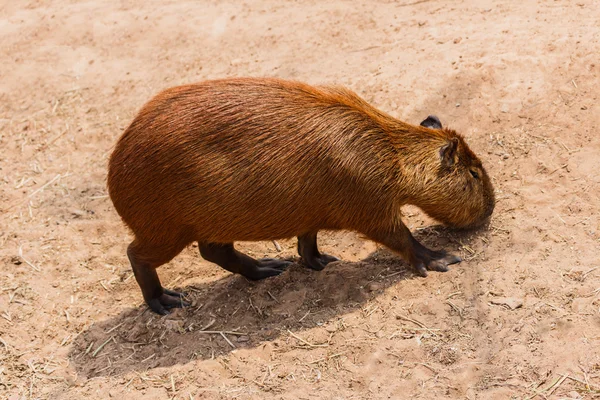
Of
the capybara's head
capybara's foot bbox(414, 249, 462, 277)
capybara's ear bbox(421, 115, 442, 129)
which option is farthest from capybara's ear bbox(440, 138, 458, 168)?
capybara's foot bbox(414, 249, 462, 277)

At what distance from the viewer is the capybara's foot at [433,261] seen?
5.43 m

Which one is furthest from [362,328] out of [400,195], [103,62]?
[103,62]

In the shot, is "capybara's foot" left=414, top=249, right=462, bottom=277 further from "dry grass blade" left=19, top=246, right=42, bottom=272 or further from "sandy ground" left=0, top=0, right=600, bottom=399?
"dry grass blade" left=19, top=246, right=42, bottom=272

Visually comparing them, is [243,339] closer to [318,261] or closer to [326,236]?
[318,261]

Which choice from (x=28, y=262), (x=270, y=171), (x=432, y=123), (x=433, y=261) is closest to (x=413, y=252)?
(x=433, y=261)

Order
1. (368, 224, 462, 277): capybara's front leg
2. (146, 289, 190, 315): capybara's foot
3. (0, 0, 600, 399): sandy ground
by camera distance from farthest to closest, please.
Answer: (146, 289, 190, 315): capybara's foot, (368, 224, 462, 277): capybara's front leg, (0, 0, 600, 399): sandy ground

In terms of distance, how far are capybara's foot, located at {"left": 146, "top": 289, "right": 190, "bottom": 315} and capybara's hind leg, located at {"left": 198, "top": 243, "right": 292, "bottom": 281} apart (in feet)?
1.25

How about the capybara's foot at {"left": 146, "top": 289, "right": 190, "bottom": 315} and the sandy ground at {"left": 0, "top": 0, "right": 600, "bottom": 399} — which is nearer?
the sandy ground at {"left": 0, "top": 0, "right": 600, "bottom": 399}

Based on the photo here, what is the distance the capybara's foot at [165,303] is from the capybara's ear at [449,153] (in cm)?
217

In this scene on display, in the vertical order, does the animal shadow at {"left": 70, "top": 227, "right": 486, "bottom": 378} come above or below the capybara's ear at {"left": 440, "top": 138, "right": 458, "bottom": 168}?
below

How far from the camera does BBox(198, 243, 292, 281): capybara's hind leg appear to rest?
5699 mm

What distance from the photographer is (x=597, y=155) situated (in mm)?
5910

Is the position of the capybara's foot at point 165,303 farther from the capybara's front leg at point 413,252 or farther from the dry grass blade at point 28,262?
the capybara's front leg at point 413,252

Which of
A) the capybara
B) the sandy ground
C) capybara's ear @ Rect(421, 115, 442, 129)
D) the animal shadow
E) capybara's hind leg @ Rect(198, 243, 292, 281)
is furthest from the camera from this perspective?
capybara's ear @ Rect(421, 115, 442, 129)
